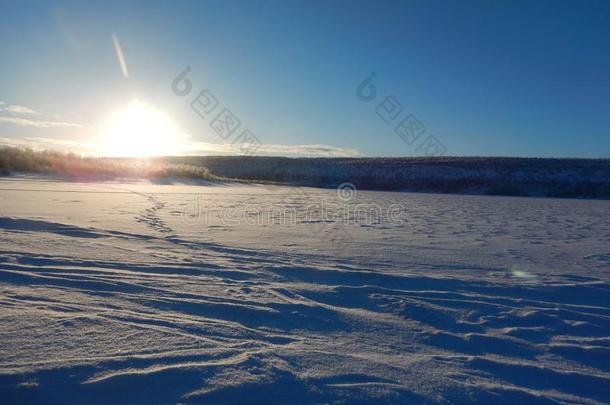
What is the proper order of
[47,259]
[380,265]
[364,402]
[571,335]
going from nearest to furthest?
1. [364,402]
2. [571,335]
3. [47,259]
4. [380,265]

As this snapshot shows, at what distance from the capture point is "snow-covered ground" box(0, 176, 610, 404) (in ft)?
7.60

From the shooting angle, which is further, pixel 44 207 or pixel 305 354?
pixel 44 207

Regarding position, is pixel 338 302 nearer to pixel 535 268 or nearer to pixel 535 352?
pixel 535 352

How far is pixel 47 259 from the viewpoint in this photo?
14.4ft

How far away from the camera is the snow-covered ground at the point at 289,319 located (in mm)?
2316

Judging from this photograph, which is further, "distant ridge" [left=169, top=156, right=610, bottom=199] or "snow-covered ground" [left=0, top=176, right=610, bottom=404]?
"distant ridge" [left=169, top=156, right=610, bottom=199]

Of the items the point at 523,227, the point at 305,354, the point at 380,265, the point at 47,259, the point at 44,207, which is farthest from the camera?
the point at 523,227

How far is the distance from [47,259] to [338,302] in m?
2.92

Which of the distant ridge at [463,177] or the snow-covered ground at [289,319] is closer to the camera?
the snow-covered ground at [289,319]

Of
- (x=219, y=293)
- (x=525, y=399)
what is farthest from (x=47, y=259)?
(x=525, y=399)

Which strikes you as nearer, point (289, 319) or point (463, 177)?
point (289, 319)

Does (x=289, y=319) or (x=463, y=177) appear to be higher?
(x=463, y=177)

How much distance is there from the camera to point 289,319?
3.25m

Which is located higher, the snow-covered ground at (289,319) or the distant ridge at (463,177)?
the distant ridge at (463,177)
